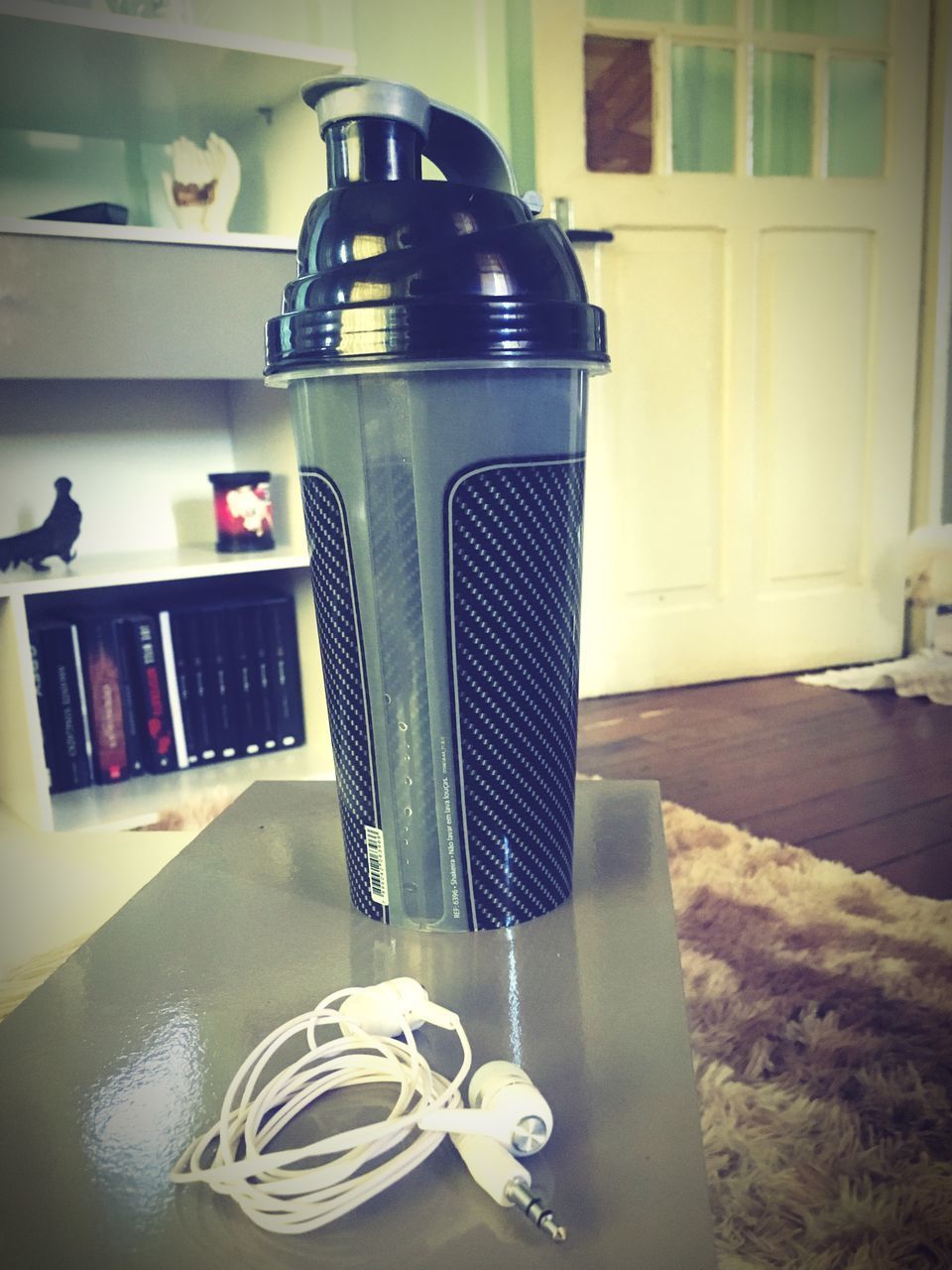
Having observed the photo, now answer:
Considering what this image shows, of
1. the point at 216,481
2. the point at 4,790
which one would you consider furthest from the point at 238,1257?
the point at 216,481

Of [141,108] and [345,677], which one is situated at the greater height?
[141,108]

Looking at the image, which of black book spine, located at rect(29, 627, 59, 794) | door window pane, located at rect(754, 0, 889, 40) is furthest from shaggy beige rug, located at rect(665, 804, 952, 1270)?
door window pane, located at rect(754, 0, 889, 40)

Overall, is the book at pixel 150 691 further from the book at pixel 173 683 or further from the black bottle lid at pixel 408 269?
the black bottle lid at pixel 408 269

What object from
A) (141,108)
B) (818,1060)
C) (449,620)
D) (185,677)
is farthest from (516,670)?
(141,108)

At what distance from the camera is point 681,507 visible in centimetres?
220

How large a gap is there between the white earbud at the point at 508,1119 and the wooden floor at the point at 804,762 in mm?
980

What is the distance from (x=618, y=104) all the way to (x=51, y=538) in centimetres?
147

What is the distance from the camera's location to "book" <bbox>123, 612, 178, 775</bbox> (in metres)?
1.55

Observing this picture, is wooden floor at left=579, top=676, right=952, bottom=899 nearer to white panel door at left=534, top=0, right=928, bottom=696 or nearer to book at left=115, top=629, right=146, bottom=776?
white panel door at left=534, top=0, right=928, bottom=696

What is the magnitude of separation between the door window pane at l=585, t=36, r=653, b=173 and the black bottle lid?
1.73 meters

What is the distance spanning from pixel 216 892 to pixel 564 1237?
302 mm

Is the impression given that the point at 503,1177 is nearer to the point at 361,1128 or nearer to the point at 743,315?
the point at 361,1128

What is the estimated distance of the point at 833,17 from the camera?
2.20 m

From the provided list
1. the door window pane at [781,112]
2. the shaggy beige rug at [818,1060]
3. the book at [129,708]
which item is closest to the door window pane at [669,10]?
the door window pane at [781,112]
